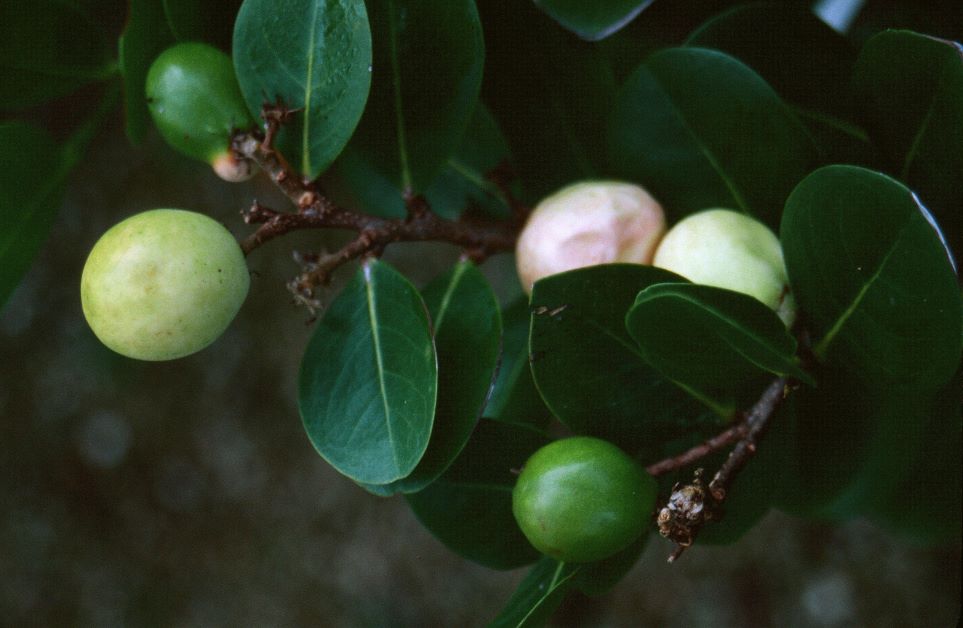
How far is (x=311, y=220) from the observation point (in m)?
0.69

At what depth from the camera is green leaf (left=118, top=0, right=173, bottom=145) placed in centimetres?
68

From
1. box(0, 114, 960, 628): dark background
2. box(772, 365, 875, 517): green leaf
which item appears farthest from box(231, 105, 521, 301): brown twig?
box(0, 114, 960, 628): dark background

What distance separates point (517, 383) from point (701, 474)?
0.89 feet

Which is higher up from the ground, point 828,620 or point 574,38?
point 574,38

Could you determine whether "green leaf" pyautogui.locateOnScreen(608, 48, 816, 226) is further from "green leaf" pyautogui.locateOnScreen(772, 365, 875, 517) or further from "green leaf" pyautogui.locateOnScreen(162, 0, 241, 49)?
"green leaf" pyautogui.locateOnScreen(162, 0, 241, 49)

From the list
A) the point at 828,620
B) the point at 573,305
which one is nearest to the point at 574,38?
the point at 573,305

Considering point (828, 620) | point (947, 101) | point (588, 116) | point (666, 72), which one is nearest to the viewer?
point (947, 101)

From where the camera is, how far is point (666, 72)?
70cm

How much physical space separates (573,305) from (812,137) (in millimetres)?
239

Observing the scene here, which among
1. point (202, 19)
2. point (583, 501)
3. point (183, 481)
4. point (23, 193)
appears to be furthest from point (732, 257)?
point (183, 481)

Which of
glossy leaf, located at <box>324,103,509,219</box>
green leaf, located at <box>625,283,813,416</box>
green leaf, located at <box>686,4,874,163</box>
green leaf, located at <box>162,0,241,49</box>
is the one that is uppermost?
green leaf, located at <box>686,4,874,163</box>

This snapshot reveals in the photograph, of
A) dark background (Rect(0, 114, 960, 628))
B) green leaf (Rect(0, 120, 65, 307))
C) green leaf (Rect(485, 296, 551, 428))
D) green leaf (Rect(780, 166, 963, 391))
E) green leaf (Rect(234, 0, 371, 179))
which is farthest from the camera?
dark background (Rect(0, 114, 960, 628))

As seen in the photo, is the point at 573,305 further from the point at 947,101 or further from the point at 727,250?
the point at 947,101

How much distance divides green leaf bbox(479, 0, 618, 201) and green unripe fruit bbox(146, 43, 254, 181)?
0.24m
